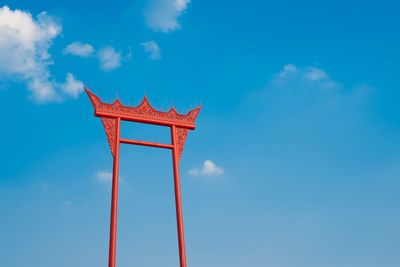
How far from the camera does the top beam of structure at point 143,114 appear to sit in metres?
8.38

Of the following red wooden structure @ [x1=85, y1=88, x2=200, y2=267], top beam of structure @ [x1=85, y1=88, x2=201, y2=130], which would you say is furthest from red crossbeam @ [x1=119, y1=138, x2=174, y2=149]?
top beam of structure @ [x1=85, y1=88, x2=201, y2=130]

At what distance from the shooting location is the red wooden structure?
7.95m

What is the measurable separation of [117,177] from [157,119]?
1365 millimetres

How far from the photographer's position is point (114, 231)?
7445 millimetres

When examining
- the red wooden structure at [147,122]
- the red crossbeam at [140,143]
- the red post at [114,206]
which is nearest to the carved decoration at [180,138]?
the red wooden structure at [147,122]

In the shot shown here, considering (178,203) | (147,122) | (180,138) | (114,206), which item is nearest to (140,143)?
(147,122)

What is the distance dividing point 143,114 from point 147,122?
0.15 m

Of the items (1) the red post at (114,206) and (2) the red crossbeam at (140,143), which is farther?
(2) the red crossbeam at (140,143)

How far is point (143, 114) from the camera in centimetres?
872

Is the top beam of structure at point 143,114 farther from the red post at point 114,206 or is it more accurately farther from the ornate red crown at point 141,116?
the red post at point 114,206

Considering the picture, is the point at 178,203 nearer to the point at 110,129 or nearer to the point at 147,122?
the point at 147,122

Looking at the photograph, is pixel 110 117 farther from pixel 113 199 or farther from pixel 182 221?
pixel 182 221

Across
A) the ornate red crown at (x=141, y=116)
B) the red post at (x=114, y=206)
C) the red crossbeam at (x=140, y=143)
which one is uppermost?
the ornate red crown at (x=141, y=116)

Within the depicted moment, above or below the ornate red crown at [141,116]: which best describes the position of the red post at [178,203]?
below
